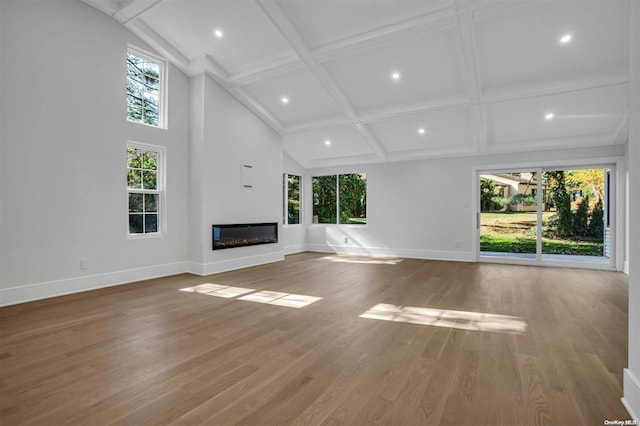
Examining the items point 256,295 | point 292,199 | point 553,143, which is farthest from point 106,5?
point 553,143

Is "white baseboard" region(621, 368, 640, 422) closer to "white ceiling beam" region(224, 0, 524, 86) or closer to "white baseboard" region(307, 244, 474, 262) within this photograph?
"white ceiling beam" region(224, 0, 524, 86)

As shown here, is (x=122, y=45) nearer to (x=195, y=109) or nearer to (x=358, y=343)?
(x=195, y=109)

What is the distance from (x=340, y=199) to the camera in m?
9.12

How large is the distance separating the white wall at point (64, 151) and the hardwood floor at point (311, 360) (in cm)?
53

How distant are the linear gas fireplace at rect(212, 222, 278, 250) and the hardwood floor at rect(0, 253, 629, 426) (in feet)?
5.42

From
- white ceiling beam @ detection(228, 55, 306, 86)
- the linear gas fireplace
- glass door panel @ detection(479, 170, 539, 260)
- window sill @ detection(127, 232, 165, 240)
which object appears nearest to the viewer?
window sill @ detection(127, 232, 165, 240)

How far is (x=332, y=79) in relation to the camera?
551cm

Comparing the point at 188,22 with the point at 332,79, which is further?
the point at 332,79

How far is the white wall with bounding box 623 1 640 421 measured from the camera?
163cm

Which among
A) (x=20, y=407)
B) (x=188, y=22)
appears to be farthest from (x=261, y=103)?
(x=20, y=407)

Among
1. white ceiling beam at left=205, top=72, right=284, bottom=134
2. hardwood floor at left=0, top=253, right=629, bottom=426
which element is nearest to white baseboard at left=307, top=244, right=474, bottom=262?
hardwood floor at left=0, top=253, right=629, bottom=426

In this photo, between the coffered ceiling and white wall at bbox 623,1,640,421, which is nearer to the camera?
white wall at bbox 623,1,640,421

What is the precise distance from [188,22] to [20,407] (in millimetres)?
4910

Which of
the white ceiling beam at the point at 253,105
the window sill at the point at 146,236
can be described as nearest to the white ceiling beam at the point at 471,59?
the white ceiling beam at the point at 253,105
